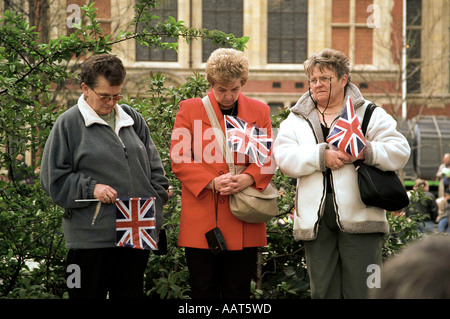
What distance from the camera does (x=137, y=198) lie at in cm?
362

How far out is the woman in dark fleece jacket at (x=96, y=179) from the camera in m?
3.55

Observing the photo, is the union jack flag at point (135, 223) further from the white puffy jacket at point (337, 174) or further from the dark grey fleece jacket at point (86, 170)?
the white puffy jacket at point (337, 174)

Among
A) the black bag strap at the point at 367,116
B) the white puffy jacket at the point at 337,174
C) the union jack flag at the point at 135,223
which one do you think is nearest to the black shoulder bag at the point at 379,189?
the white puffy jacket at the point at 337,174

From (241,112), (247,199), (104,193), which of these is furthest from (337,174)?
(104,193)

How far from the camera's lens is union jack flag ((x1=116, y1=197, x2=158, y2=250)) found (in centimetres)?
358

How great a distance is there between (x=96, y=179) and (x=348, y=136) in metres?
1.37

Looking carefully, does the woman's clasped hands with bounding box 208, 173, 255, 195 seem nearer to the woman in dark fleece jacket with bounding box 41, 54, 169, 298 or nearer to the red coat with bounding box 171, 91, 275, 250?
the red coat with bounding box 171, 91, 275, 250

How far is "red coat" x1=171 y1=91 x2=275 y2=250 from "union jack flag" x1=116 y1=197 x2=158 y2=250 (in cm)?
27

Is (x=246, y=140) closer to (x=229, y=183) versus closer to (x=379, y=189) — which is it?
(x=229, y=183)

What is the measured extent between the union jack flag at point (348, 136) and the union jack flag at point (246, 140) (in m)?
0.40

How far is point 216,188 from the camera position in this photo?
3.77m

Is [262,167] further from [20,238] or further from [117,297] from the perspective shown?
[20,238]
